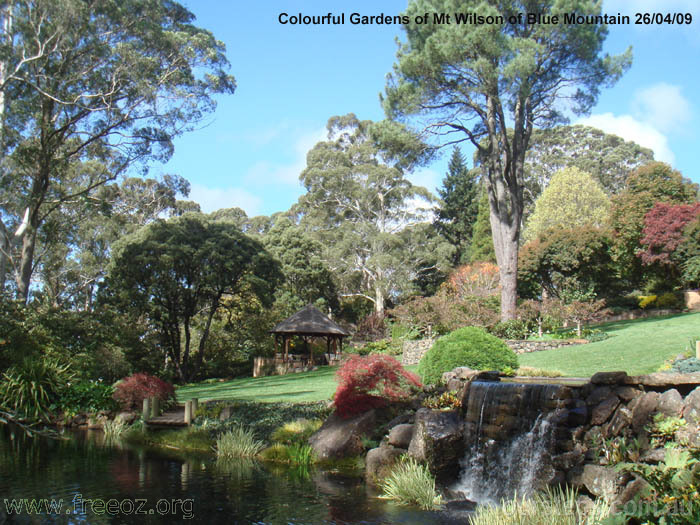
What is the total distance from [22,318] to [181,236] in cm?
1035

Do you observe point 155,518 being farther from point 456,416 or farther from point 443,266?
point 443,266

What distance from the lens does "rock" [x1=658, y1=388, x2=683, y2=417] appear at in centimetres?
685

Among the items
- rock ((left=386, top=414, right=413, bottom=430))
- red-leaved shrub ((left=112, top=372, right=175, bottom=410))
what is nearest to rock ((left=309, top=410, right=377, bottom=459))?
rock ((left=386, top=414, right=413, bottom=430))

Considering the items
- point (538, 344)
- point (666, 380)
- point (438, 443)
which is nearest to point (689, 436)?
point (666, 380)

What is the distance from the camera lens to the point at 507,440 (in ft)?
28.5

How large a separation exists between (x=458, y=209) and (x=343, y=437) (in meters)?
33.8

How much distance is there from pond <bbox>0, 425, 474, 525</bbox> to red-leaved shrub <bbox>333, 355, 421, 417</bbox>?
1458mm

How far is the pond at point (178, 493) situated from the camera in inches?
285

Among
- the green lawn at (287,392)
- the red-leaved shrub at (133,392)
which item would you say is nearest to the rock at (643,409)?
the green lawn at (287,392)

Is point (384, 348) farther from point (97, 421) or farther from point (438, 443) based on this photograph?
point (438, 443)

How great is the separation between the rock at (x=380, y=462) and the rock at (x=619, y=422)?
10.5 feet

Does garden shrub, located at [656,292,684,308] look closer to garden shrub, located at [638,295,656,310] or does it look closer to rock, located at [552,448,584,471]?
garden shrub, located at [638,295,656,310]

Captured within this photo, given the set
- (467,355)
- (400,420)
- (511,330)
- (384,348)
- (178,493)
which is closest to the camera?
(178,493)

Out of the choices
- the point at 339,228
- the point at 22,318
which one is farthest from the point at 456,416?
the point at 339,228
